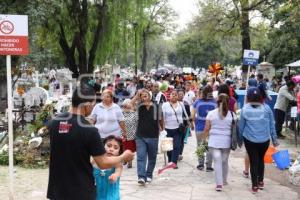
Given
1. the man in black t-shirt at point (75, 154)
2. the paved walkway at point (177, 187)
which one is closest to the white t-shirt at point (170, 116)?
the paved walkway at point (177, 187)

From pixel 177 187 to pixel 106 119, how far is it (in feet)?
5.55

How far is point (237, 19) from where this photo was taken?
2827 cm

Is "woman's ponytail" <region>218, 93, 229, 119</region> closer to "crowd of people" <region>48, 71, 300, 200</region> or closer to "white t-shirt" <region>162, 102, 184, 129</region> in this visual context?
"crowd of people" <region>48, 71, 300, 200</region>

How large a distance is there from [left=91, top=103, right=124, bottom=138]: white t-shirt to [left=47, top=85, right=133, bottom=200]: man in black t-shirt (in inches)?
161

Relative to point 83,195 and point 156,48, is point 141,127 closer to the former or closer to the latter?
point 83,195

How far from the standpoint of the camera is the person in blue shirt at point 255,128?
7.53 meters

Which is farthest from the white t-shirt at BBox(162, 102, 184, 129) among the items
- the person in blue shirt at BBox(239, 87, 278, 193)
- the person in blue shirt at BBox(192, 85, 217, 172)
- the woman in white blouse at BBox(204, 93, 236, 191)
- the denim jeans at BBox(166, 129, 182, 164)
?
the person in blue shirt at BBox(239, 87, 278, 193)

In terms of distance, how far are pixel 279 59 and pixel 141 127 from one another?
90.0 ft

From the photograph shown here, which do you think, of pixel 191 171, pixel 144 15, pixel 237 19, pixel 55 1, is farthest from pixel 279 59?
pixel 191 171

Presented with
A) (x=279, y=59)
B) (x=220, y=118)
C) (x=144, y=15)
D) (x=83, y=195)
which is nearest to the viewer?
(x=83, y=195)

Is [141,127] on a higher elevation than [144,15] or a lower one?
lower

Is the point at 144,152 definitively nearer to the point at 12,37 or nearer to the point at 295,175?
the point at 295,175

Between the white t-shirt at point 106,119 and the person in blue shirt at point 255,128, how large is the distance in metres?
2.19

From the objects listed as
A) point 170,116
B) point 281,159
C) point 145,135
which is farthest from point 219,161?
point 281,159
